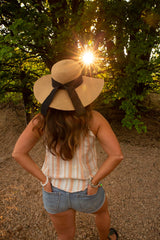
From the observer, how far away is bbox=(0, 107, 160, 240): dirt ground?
8.10 feet

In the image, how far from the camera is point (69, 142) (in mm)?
1211

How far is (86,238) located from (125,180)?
1499mm

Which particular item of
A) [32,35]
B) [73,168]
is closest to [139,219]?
[73,168]

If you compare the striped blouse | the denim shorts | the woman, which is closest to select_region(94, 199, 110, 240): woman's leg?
the woman

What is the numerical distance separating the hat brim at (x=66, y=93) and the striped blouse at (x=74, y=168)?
0.31 m

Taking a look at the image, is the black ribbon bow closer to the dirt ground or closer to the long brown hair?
the long brown hair

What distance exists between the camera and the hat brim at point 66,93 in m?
1.17

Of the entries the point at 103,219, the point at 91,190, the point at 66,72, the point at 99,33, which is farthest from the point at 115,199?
the point at 99,33

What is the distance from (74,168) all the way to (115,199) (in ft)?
6.95

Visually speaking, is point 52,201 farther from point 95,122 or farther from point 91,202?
point 95,122

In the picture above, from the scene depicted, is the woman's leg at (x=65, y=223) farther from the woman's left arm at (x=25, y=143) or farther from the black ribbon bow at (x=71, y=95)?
the black ribbon bow at (x=71, y=95)

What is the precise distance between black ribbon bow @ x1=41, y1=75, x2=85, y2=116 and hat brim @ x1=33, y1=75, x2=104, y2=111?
0.09 ft

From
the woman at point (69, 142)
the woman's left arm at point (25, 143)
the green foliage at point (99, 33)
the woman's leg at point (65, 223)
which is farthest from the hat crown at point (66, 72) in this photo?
the green foliage at point (99, 33)

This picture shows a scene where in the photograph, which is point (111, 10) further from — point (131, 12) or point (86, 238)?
point (86, 238)
